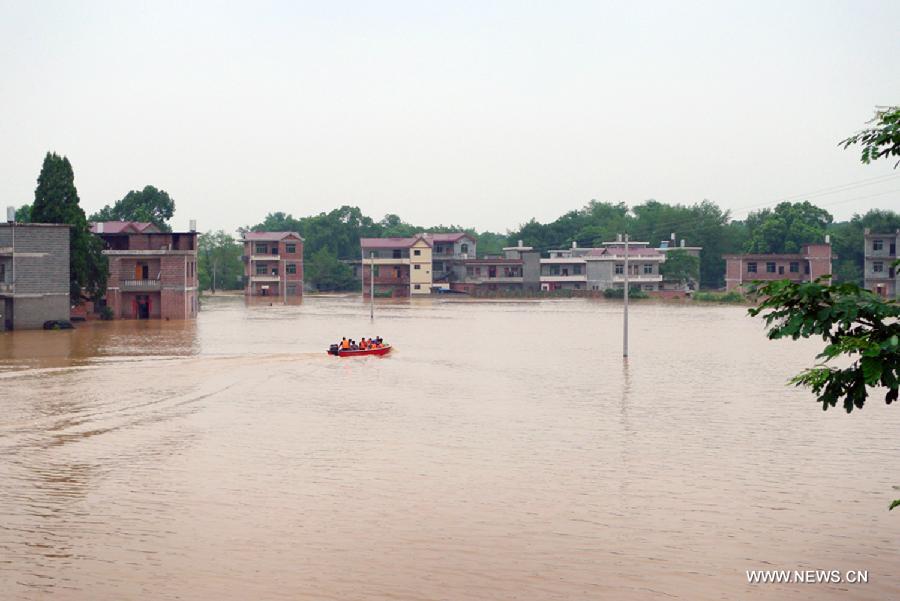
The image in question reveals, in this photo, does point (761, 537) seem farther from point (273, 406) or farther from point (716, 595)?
point (273, 406)

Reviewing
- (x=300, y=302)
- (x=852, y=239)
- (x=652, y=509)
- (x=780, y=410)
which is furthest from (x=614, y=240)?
(x=652, y=509)

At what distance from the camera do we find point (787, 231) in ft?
425

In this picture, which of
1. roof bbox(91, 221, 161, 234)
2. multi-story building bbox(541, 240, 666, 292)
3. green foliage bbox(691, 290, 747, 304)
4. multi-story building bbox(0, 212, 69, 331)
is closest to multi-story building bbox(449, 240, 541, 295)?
multi-story building bbox(541, 240, 666, 292)

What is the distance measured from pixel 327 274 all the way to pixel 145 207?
28.3 m

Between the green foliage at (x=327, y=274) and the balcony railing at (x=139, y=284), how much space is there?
2676 inches

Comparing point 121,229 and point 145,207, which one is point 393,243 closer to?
point 145,207

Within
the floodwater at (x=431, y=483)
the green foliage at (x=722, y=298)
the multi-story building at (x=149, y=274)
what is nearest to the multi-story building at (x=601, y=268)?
the green foliage at (x=722, y=298)

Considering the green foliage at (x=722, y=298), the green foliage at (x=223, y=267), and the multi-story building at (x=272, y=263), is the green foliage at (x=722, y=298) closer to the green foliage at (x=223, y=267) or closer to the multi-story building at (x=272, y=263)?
the multi-story building at (x=272, y=263)

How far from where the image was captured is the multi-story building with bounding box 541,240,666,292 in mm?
127500

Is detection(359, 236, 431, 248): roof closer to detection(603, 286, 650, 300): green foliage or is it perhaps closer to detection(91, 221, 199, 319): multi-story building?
detection(603, 286, 650, 300): green foliage

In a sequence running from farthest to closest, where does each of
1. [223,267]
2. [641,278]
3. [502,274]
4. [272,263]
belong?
1. [223,267]
2. [502,274]
3. [272,263]
4. [641,278]

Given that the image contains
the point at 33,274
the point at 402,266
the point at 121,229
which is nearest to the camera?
the point at 33,274

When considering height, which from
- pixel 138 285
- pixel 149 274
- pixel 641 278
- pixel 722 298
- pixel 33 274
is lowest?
pixel 722 298

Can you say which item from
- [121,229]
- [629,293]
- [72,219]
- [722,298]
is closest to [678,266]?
[629,293]
